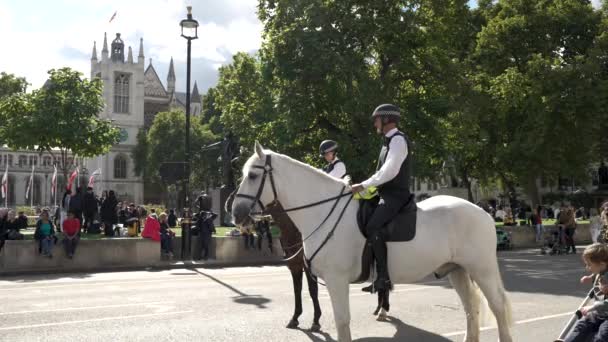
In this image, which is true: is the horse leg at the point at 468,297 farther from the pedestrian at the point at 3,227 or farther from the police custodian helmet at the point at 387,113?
the pedestrian at the point at 3,227

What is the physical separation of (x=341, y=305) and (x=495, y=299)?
1.89 m

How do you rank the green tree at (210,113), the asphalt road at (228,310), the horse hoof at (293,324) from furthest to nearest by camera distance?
the green tree at (210,113)
the horse hoof at (293,324)
the asphalt road at (228,310)

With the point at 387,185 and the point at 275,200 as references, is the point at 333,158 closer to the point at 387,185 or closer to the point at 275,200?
the point at 275,200

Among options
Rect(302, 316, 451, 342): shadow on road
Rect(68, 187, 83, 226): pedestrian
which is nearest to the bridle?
Rect(302, 316, 451, 342): shadow on road

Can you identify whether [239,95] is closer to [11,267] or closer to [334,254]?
[11,267]

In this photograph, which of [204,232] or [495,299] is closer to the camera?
[495,299]

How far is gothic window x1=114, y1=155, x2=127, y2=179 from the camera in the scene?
11294 centimetres

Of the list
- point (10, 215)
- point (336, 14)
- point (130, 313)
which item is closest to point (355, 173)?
point (336, 14)

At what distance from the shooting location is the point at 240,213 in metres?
6.81

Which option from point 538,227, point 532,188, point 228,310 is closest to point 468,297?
point 228,310

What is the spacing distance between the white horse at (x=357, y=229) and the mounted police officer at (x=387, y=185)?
18cm

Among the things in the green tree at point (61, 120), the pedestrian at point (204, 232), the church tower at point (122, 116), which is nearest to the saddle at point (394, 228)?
the pedestrian at point (204, 232)

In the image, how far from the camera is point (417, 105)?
95.9 feet

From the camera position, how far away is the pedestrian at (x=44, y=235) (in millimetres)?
19328
